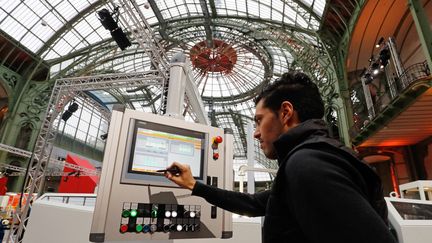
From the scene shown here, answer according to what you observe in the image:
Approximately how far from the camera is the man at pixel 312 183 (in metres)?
0.80

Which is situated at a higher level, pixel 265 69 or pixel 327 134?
pixel 265 69

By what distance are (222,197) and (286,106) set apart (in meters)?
1.00

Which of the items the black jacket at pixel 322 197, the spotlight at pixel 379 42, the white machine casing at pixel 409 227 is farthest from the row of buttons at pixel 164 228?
the spotlight at pixel 379 42

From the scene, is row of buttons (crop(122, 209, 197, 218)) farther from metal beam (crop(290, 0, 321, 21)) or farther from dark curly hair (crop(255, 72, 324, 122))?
metal beam (crop(290, 0, 321, 21))

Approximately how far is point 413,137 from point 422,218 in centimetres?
1083

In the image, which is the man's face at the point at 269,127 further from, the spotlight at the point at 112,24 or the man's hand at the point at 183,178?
the spotlight at the point at 112,24

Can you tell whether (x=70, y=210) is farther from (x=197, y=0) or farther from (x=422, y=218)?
(x=197, y=0)

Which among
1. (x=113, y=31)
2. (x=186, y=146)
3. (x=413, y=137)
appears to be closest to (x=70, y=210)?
(x=186, y=146)

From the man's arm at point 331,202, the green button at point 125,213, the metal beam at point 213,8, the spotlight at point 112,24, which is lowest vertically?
the green button at point 125,213

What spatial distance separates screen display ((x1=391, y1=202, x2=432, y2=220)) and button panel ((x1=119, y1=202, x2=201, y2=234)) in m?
3.31

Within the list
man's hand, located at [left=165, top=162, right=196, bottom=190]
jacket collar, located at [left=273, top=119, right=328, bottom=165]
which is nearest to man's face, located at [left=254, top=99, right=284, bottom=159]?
jacket collar, located at [left=273, top=119, right=328, bottom=165]

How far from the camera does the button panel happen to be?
6.76 ft

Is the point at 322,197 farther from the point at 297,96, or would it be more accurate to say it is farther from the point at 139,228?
the point at 139,228

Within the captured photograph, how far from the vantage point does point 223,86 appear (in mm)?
27188
